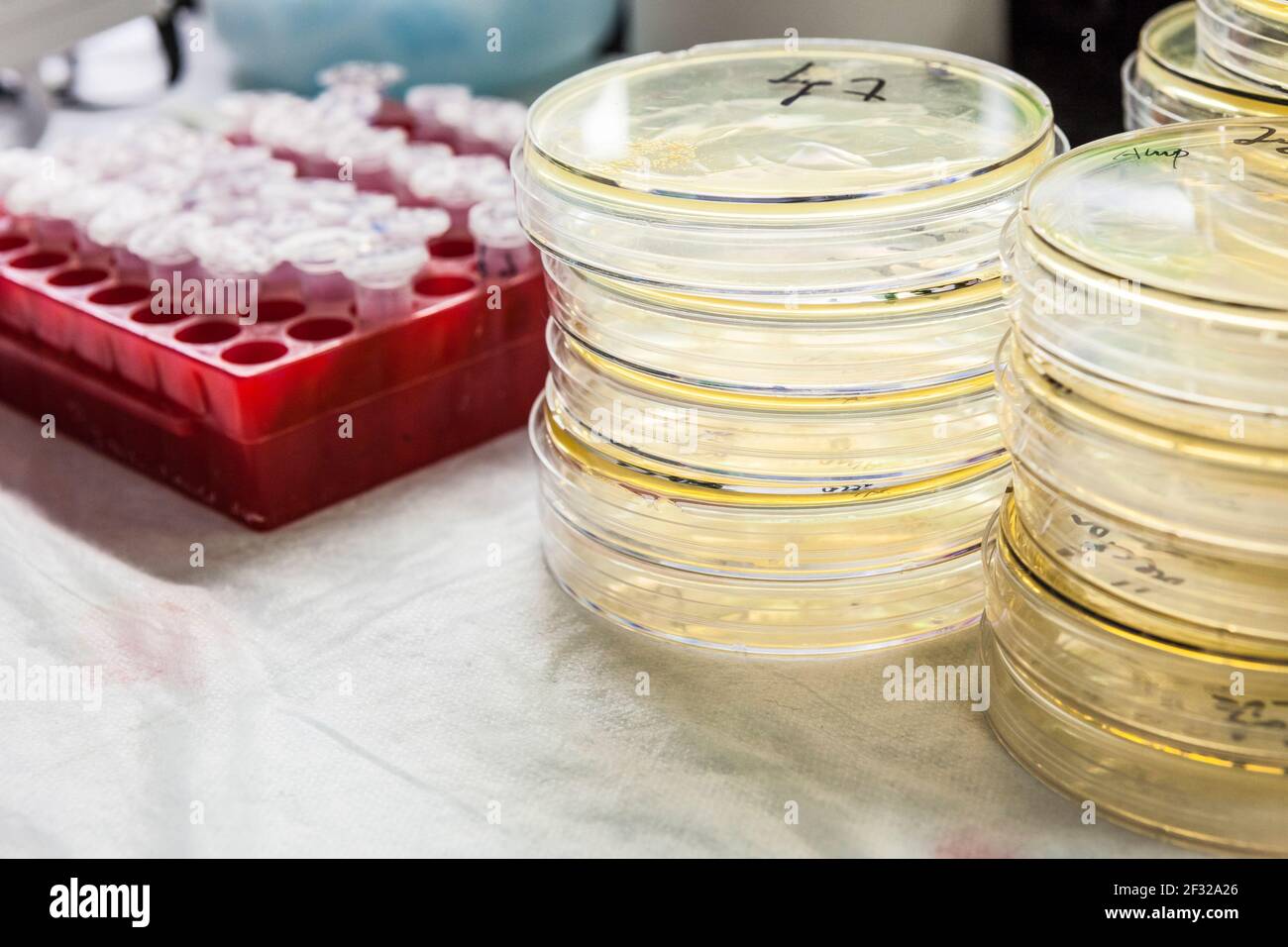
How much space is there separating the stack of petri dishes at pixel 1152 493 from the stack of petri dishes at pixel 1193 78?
0.28ft

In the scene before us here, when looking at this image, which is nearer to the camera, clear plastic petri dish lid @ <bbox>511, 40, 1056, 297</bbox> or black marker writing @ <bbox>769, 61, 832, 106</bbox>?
clear plastic petri dish lid @ <bbox>511, 40, 1056, 297</bbox>

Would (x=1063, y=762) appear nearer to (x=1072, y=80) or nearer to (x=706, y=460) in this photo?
(x=706, y=460)

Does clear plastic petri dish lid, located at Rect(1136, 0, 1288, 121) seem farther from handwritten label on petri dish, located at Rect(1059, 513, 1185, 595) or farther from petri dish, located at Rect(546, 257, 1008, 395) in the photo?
handwritten label on petri dish, located at Rect(1059, 513, 1185, 595)

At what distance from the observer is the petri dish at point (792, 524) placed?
839 millimetres

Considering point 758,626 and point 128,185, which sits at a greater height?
point 128,185

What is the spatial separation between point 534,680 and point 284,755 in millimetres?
152

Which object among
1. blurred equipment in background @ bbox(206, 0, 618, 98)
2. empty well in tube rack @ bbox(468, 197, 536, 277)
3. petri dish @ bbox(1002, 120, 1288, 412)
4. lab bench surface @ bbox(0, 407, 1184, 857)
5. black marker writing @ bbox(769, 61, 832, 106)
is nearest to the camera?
petri dish @ bbox(1002, 120, 1288, 412)

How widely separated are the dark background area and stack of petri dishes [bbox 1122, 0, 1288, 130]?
290mm

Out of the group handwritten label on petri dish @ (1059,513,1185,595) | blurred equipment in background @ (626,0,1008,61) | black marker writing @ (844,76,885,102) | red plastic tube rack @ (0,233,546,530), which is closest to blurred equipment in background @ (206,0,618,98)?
blurred equipment in background @ (626,0,1008,61)

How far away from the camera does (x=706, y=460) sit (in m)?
0.84

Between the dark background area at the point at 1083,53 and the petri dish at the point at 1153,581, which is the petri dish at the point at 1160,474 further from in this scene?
the dark background area at the point at 1083,53

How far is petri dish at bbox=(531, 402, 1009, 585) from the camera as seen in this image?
0.84 meters

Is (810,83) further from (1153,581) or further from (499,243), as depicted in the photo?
(1153,581)
